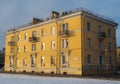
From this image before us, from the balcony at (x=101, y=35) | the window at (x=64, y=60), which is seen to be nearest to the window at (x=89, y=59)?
the window at (x=64, y=60)

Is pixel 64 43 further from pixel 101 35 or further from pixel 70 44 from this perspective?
pixel 101 35

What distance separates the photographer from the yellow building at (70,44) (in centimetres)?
4078

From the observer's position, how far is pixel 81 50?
131ft

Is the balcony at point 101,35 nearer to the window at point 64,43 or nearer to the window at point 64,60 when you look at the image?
the window at point 64,43

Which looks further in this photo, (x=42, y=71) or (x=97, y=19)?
(x=42, y=71)

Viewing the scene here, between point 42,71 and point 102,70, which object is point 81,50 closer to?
point 102,70

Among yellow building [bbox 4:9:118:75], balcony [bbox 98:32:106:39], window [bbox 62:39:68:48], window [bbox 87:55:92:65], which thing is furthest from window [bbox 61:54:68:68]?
balcony [bbox 98:32:106:39]

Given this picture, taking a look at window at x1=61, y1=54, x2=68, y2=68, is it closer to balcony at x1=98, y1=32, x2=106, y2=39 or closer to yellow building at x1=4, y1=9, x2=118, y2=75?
yellow building at x1=4, y1=9, x2=118, y2=75

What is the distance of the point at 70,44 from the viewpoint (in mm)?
42062

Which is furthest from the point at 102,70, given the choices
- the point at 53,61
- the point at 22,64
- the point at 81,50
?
the point at 22,64

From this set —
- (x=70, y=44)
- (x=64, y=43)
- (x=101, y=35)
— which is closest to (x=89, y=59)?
(x=70, y=44)

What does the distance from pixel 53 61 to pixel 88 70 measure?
25.5 feet

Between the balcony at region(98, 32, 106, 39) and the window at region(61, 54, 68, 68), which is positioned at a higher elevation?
the balcony at region(98, 32, 106, 39)

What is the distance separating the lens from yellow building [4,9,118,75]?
134 feet
